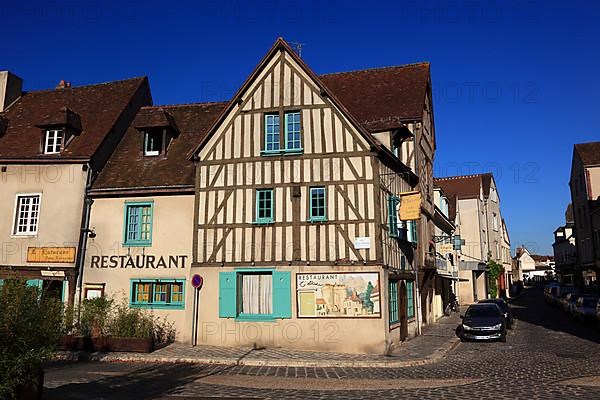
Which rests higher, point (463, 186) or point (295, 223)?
point (463, 186)

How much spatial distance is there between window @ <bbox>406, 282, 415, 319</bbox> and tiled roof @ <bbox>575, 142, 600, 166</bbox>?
86.9 feet

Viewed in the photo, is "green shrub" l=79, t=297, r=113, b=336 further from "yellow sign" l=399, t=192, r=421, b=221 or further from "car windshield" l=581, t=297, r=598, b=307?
"car windshield" l=581, t=297, r=598, b=307

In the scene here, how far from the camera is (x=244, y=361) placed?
13.6 meters

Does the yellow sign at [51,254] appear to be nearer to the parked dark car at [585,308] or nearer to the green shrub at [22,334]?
the green shrub at [22,334]

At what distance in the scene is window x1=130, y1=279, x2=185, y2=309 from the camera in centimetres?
1727

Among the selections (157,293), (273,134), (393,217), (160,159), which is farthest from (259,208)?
(160,159)

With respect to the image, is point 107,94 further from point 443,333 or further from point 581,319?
point 581,319

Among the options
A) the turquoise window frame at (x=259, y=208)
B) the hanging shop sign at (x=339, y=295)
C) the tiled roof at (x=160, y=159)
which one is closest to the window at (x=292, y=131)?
the turquoise window frame at (x=259, y=208)

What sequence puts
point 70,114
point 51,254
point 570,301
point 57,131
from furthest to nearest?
point 570,301 < point 70,114 < point 57,131 < point 51,254

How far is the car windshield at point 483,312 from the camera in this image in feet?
61.1

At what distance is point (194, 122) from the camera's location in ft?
68.7

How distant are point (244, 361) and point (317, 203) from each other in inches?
208

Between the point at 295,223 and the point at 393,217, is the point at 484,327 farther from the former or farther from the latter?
the point at 295,223

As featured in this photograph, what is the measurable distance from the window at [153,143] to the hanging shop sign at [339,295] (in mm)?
8111
